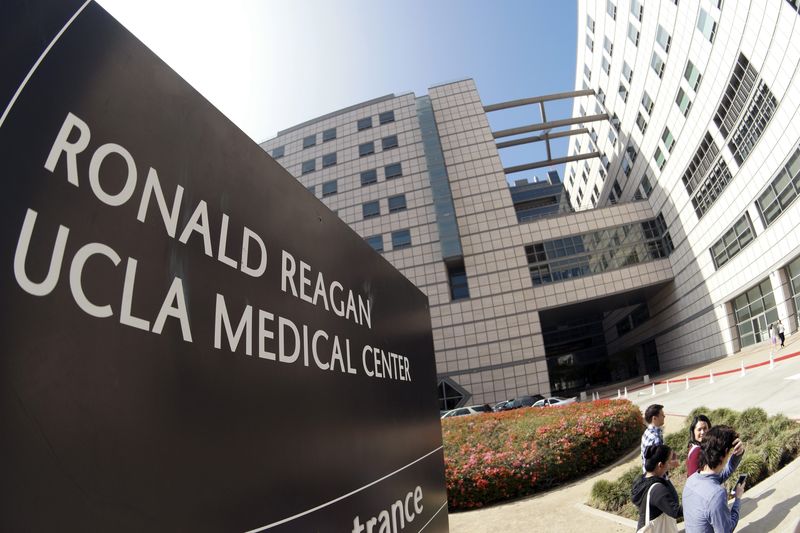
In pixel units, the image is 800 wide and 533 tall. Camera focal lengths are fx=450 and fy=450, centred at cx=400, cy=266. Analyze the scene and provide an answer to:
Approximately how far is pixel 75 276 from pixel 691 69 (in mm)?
35644

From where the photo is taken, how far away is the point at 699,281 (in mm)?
31531

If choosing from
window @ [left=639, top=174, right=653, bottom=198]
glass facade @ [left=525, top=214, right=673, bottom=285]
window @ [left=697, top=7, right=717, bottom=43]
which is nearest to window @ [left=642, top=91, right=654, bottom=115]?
window @ [left=639, top=174, right=653, bottom=198]

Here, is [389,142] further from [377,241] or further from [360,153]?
[377,241]

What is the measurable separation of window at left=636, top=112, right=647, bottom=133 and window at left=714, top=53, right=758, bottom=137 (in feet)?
28.6

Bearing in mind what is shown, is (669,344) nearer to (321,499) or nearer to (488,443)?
(488,443)

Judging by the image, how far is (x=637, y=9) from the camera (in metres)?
33.3

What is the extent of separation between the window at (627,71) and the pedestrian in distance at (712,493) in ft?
132

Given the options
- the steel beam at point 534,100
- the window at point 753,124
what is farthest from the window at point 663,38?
the steel beam at point 534,100

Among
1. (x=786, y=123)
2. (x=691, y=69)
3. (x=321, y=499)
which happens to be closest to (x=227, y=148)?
(x=321, y=499)

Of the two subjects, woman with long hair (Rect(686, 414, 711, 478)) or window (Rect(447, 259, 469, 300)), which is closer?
woman with long hair (Rect(686, 414, 711, 478))

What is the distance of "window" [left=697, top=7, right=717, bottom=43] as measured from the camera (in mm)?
25441

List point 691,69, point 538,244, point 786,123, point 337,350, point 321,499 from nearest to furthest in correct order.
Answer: point 321,499 → point 337,350 → point 786,123 → point 691,69 → point 538,244

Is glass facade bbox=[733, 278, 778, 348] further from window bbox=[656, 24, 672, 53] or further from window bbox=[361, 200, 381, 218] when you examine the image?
window bbox=[361, 200, 381, 218]

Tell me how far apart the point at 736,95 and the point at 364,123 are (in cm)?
3057
